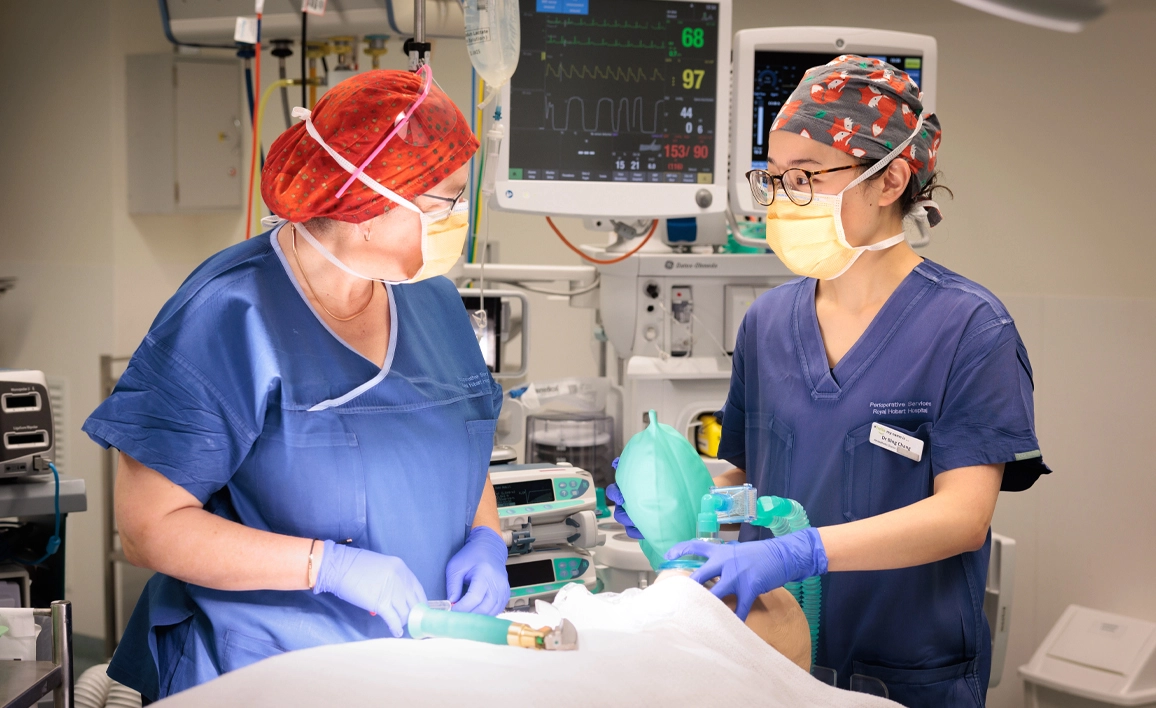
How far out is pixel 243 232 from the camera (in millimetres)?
4039

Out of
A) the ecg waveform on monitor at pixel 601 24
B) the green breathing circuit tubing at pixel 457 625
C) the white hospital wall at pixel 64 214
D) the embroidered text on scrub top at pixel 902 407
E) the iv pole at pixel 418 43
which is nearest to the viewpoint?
the green breathing circuit tubing at pixel 457 625

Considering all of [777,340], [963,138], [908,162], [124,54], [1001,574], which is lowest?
[1001,574]

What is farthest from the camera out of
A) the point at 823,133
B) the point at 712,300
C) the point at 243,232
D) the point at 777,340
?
the point at 243,232

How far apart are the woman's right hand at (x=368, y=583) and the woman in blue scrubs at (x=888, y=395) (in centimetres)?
57

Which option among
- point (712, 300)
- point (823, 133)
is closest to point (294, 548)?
point (823, 133)

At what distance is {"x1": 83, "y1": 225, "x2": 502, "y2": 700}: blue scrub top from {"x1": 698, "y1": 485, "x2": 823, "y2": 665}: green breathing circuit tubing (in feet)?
1.19

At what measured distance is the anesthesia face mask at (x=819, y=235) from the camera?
5.15ft

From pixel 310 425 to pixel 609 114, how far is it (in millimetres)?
1247

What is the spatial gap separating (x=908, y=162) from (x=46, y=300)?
3.32 m

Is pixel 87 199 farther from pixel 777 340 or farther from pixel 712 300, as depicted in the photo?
pixel 777 340

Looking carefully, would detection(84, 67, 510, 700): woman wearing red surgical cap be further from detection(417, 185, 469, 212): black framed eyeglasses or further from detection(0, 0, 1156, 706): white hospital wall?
detection(0, 0, 1156, 706): white hospital wall

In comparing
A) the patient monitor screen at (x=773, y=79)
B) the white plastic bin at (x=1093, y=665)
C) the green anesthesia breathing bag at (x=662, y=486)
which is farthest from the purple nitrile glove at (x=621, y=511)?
the white plastic bin at (x=1093, y=665)

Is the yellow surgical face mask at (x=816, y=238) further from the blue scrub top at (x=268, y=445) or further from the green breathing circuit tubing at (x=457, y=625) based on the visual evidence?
the green breathing circuit tubing at (x=457, y=625)

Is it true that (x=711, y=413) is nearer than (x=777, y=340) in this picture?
No
